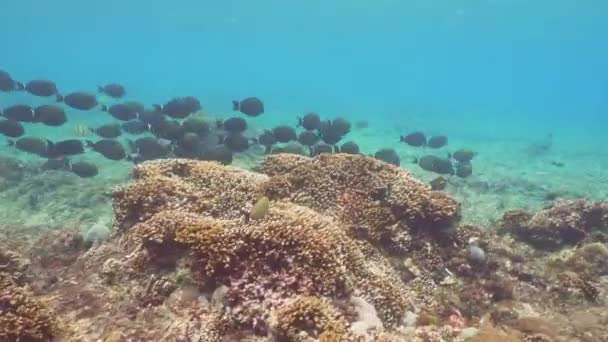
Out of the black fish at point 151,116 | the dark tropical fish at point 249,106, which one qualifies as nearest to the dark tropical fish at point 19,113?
the black fish at point 151,116

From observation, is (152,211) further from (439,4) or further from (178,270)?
(439,4)

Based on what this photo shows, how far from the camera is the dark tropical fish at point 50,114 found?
13.5m

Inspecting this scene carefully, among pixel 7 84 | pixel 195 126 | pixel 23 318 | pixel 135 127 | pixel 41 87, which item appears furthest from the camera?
pixel 135 127

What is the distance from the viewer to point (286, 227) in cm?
573

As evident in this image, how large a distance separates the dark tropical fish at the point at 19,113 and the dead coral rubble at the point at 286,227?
24.0 ft

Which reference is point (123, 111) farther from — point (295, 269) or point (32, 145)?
point (295, 269)

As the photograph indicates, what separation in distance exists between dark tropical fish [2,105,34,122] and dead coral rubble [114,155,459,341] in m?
7.33

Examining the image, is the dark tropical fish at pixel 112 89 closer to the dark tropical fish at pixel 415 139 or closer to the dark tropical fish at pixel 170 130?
the dark tropical fish at pixel 170 130

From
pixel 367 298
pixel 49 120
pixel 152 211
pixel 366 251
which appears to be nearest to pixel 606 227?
pixel 366 251

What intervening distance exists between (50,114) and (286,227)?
10400 mm

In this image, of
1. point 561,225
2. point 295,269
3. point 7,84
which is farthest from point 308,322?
point 7,84

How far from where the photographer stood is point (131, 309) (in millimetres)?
5387

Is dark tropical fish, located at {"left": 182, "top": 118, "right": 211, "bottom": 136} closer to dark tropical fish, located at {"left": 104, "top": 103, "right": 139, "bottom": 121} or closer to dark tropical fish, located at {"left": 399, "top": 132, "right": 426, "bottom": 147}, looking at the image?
dark tropical fish, located at {"left": 104, "top": 103, "right": 139, "bottom": 121}

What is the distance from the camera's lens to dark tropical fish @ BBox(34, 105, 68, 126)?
13.5 meters
